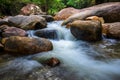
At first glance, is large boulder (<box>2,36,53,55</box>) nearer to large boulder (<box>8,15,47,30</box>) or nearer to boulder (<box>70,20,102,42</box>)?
boulder (<box>70,20,102,42</box>)

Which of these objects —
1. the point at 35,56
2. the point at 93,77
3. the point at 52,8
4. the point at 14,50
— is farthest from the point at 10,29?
the point at 52,8

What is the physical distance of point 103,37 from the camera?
6691mm

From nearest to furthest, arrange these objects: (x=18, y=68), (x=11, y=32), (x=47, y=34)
A: (x=18, y=68), (x=11, y=32), (x=47, y=34)

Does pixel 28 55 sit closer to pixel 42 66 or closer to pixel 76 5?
pixel 42 66

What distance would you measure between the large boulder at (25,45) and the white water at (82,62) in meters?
0.30

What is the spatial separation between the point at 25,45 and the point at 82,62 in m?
1.67

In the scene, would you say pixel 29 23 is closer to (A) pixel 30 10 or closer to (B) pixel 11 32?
(B) pixel 11 32

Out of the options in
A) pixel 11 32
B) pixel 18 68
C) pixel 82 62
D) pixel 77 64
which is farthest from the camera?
pixel 11 32

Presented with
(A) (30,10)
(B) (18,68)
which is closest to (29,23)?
(B) (18,68)

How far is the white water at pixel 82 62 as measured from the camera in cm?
382

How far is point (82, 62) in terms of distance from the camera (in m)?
4.66

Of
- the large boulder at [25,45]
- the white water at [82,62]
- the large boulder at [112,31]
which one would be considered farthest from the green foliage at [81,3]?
the large boulder at [25,45]

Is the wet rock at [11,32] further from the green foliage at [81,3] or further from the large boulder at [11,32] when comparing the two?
the green foliage at [81,3]

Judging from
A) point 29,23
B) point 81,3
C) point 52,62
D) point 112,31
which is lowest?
Answer: point 52,62
